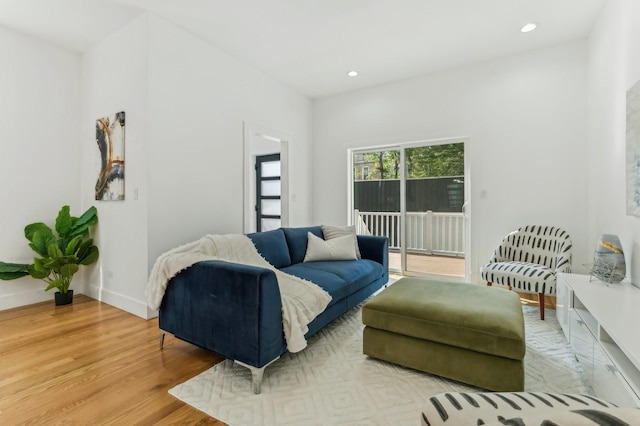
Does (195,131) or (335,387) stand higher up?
(195,131)

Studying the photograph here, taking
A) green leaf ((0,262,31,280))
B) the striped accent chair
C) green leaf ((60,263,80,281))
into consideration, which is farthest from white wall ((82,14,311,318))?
the striped accent chair

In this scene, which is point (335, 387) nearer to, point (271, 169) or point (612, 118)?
point (612, 118)

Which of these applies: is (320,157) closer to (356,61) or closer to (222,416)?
(356,61)

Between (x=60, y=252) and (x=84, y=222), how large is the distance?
1.23 feet

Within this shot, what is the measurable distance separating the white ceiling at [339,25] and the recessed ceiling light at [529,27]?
0.06m

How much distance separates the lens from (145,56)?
111 inches

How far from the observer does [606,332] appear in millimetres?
1521

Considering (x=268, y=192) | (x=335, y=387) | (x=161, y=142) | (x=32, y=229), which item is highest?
(x=161, y=142)

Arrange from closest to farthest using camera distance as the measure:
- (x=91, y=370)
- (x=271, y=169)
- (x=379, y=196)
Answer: (x=91, y=370), (x=379, y=196), (x=271, y=169)

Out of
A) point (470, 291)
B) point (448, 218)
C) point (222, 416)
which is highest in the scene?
point (448, 218)

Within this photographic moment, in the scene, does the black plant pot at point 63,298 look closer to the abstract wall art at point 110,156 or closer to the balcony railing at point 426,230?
the abstract wall art at point 110,156

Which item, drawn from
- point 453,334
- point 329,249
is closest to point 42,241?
point 329,249

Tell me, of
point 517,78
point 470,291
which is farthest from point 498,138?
point 470,291

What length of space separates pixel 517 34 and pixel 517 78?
1.90 ft
